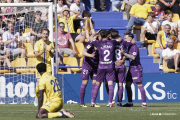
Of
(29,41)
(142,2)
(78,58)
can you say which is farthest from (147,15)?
(29,41)

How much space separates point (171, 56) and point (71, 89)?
143 inches

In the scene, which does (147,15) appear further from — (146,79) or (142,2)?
(146,79)

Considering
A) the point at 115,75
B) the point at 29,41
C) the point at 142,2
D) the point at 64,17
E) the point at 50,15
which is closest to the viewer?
the point at 115,75

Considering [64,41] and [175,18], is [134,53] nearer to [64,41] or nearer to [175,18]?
[64,41]

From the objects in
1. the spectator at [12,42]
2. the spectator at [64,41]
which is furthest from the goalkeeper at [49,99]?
the spectator at [64,41]

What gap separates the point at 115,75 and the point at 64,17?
552 centimetres

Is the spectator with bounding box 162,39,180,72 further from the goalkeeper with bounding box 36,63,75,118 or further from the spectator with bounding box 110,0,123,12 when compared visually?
the goalkeeper with bounding box 36,63,75,118

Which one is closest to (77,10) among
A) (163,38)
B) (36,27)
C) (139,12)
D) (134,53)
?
(139,12)

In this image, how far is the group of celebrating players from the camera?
10672mm

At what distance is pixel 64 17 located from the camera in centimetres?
1617

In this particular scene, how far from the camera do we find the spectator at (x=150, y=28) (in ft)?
53.7

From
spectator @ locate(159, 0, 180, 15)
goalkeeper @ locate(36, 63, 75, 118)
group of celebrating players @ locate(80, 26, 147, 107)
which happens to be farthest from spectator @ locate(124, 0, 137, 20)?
goalkeeper @ locate(36, 63, 75, 118)

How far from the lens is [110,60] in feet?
35.0

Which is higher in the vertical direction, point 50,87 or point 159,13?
point 159,13
